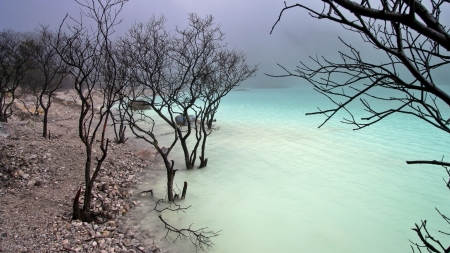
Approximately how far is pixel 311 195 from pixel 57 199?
5822mm

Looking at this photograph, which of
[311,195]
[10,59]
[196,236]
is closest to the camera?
[196,236]

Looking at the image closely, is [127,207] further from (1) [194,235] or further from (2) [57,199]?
(1) [194,235]

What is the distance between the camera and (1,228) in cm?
371

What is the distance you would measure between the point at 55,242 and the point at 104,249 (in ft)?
2.20

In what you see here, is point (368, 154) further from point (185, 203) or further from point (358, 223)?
point (185, 203)

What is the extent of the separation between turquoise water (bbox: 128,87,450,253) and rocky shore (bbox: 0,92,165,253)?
718 millimetres

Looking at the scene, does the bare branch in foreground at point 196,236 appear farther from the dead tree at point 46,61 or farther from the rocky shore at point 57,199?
the dead tree at point 46,61

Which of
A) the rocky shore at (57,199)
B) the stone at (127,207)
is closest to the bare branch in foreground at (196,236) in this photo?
the rocky shore at (57,199)

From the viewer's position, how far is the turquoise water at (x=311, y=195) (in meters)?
4.95

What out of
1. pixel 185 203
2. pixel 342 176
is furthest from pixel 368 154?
pixel 185 203

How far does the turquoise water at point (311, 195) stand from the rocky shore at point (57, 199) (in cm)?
72

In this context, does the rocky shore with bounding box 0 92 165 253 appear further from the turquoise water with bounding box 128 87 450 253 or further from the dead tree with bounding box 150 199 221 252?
the turquoise water with bounding box 128 87 450 253

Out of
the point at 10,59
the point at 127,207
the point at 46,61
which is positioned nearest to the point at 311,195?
the point at 127,207

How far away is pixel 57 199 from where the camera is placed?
5.11m
